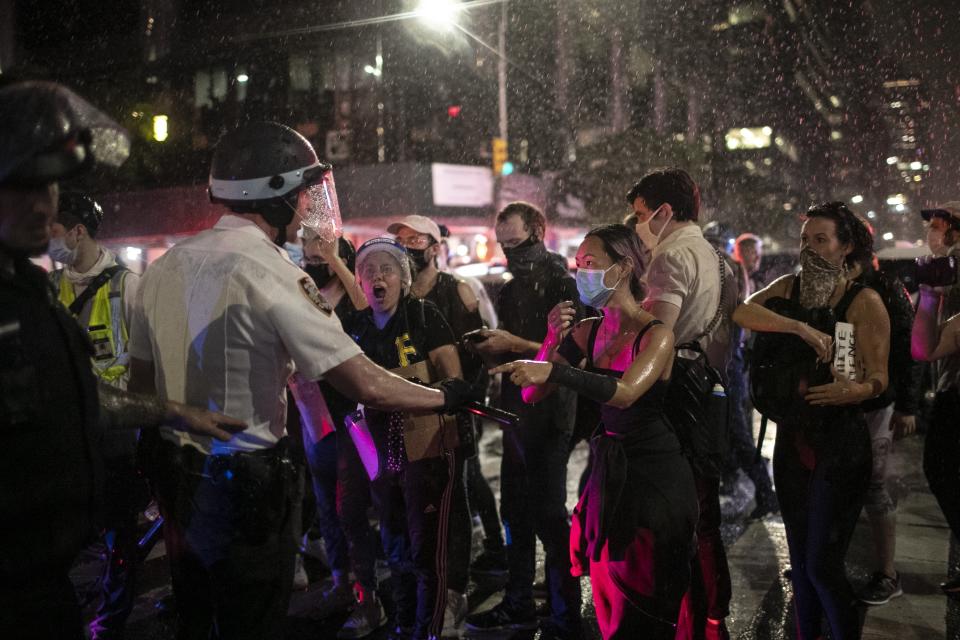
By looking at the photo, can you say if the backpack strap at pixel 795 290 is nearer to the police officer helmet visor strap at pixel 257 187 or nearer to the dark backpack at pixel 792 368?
the dark backpack at pixel 792 368

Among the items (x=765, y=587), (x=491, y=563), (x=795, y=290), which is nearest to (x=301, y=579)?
(x=491, y=563)

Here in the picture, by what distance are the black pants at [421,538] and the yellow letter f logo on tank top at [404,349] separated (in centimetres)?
55

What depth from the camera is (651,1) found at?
53469 millimetres

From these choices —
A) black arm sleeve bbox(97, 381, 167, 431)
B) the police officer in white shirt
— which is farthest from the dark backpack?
black arm sleeve bbox(97, 381, 167, 431)

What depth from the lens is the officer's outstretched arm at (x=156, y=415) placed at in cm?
237

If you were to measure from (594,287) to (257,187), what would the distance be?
1.54 meters

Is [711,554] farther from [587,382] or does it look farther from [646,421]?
[587,382]

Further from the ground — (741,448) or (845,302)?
(845,302)

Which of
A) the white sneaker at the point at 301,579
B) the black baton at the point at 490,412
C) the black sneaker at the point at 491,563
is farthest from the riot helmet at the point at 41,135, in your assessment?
the black sneaker at the point at 491,563

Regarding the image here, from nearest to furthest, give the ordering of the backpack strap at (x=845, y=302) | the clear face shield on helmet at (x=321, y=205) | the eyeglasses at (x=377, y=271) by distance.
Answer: the clear face shield on helmet at (x=321, y=205) < the backpack strap at (x=845, y=302) < the eyeglasses at (x=377, y=271)

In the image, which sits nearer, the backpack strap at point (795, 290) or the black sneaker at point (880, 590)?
the backpack strap at point (795, 290)

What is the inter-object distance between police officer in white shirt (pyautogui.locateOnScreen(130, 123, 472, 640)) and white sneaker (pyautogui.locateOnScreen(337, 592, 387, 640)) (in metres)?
1.92

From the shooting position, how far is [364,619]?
4535 mm

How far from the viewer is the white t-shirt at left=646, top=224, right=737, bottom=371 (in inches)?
154
